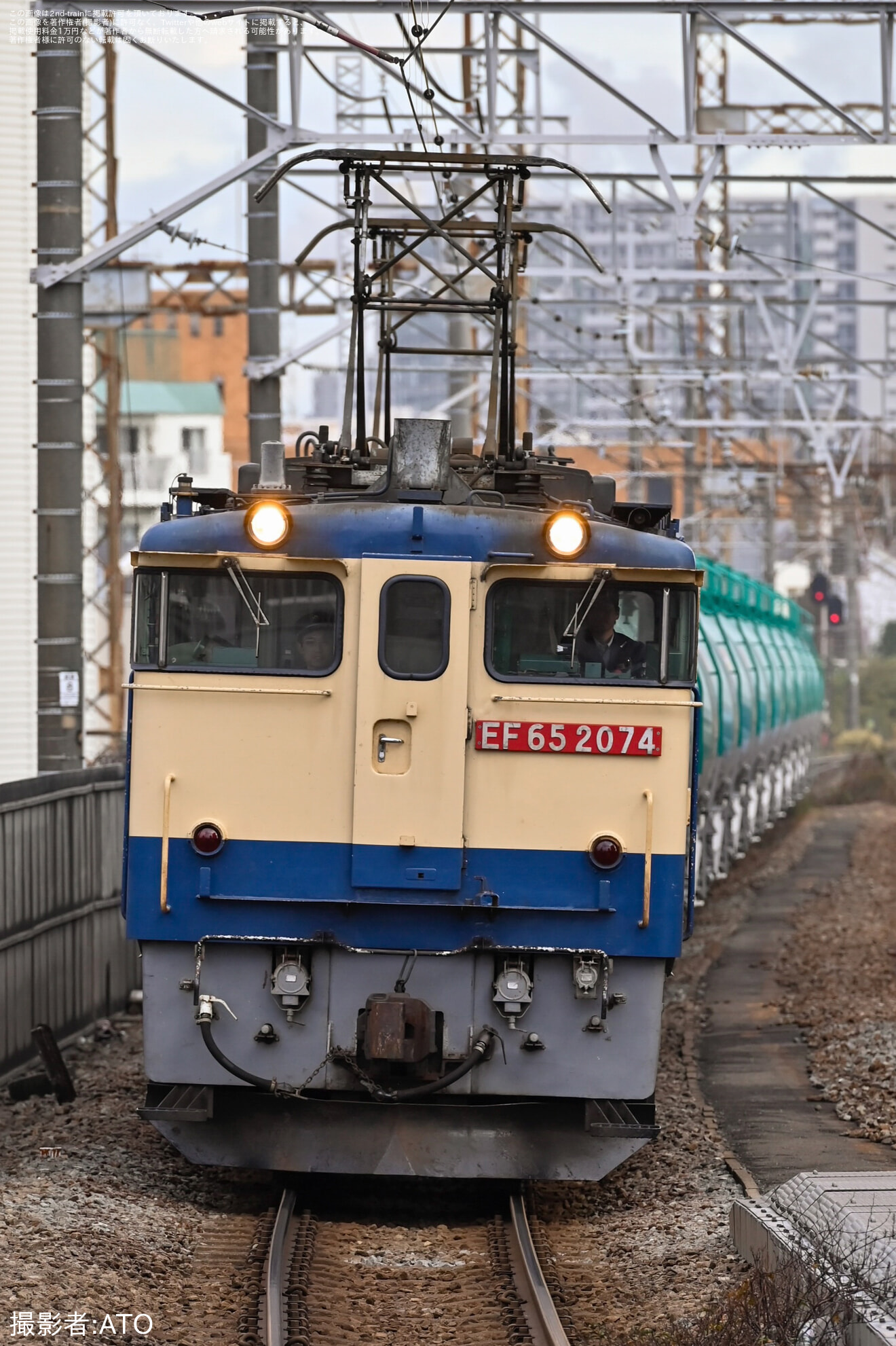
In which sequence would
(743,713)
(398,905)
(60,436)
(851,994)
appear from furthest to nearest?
(743,713), (851,994), (60,436), (398,905)

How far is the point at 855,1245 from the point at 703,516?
35497mm

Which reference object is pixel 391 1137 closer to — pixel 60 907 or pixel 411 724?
pixel 411 724

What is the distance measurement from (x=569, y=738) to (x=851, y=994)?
761 cm

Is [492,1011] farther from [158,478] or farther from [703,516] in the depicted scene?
[158,478]

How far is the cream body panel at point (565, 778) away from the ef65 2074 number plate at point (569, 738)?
0.02 metres

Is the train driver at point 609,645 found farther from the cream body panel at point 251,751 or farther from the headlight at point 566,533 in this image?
the cream body panel at point 251,751

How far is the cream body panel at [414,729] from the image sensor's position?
8469mm

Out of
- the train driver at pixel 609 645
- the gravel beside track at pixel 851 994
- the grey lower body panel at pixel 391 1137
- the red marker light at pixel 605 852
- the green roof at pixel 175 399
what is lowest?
the gravel beside track at pixel 851 994

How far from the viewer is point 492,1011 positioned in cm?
855

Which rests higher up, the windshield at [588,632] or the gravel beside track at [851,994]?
the windshield at [588,632]

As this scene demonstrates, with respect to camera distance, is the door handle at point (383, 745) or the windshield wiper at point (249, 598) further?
the windshield wiper at point (249, 598)

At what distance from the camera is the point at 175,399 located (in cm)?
7175

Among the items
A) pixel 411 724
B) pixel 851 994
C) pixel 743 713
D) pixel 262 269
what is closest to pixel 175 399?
→ pixel 743 713

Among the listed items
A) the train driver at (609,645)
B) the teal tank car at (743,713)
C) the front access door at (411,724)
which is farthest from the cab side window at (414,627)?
the teal tank car at (743,713)
